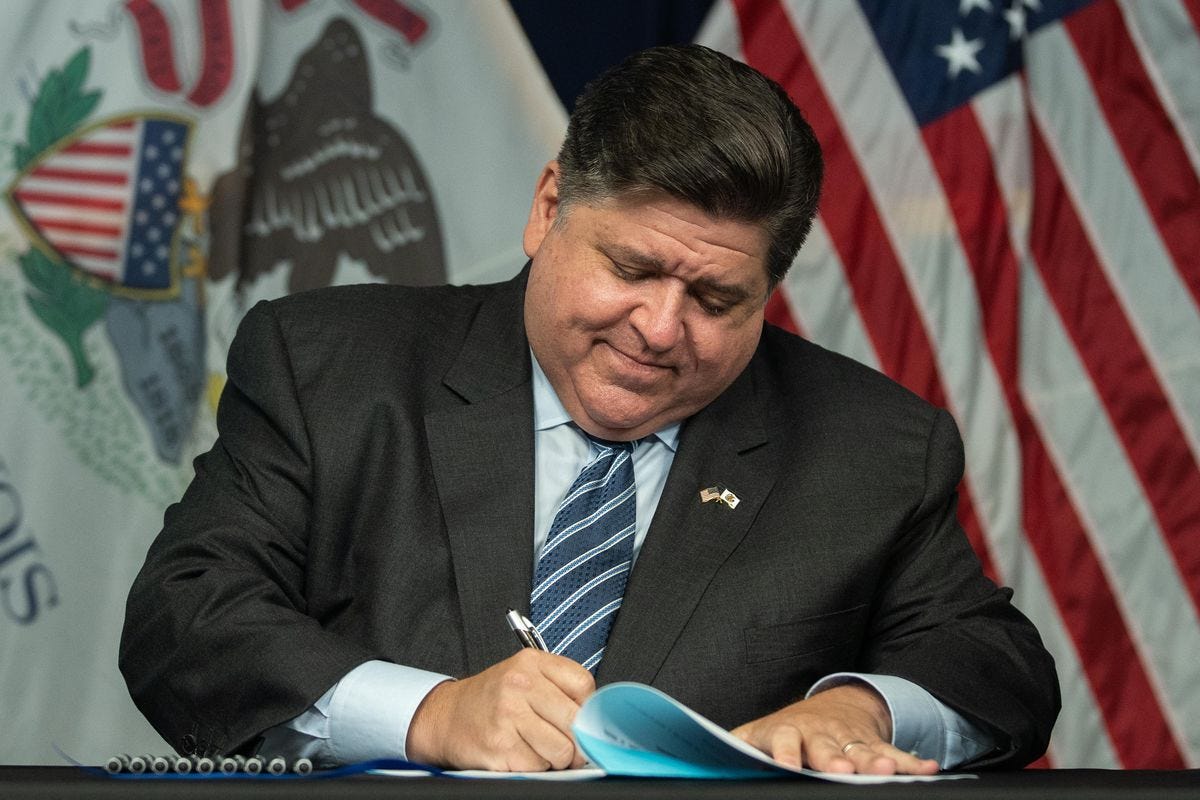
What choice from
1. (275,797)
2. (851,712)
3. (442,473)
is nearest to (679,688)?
(851,712)

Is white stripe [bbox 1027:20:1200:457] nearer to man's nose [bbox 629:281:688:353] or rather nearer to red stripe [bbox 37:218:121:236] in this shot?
man's nose [bbox 629:281:688:353]

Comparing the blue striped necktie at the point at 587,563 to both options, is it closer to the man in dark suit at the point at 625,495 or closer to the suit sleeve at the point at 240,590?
the man in dark suit at the point at 625,495

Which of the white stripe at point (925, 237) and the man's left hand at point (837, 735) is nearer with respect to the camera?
the man's left hand at point (837, 735)

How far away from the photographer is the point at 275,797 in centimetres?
106

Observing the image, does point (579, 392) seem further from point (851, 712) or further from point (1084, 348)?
point (1084, 348)

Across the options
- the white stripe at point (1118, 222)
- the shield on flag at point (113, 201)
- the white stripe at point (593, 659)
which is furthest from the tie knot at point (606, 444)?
the white stripe at point (1118, 222)

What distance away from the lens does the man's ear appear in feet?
6.95

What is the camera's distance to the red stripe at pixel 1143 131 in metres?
3.59

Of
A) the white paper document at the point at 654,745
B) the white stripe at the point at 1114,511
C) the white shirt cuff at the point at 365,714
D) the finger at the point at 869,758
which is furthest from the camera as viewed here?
the white stripe at the point at 1114,511

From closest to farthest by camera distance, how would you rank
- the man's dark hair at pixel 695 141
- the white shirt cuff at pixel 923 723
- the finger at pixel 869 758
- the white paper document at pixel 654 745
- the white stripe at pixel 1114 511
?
the white paper document at pixel 654 745
the finger at pixel 869 758
the white shirt cuff at pixel 923 723
the man's dark hair at pixel 695 141
the white stripe at pixel 1114 511

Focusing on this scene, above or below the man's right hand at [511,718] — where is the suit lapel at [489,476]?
above

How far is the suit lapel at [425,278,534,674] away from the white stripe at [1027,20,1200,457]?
1951 millimetres

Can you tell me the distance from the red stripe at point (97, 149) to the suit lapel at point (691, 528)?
174 centimetres

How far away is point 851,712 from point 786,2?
2.46 metres
